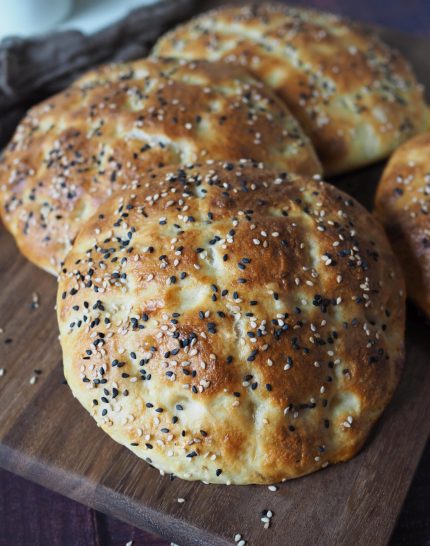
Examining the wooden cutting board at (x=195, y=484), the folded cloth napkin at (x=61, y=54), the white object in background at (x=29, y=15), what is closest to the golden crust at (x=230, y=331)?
the wooden cutting board at (x=195, y=484)

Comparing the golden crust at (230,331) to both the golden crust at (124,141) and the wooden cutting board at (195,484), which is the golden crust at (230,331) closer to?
the wooden cutting board at (195,484)

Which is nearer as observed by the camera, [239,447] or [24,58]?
[239,447]

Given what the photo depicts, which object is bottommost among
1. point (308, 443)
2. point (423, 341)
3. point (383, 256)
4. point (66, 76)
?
point (423, 341)

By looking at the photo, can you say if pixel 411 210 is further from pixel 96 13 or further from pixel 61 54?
pixel 96 13

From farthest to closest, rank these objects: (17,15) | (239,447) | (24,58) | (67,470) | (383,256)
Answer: (17,15) → (24,58) → (383,256) → (67,470) → (239,447)

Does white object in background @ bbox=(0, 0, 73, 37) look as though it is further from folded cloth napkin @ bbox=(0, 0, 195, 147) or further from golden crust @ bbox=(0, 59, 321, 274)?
golden crust @ bbox=(0, 59, 321, 274)

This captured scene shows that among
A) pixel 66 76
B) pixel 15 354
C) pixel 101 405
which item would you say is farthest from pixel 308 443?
pixel 66 76

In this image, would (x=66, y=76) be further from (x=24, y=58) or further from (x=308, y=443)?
(x=308, y=443)

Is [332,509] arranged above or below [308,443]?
below
